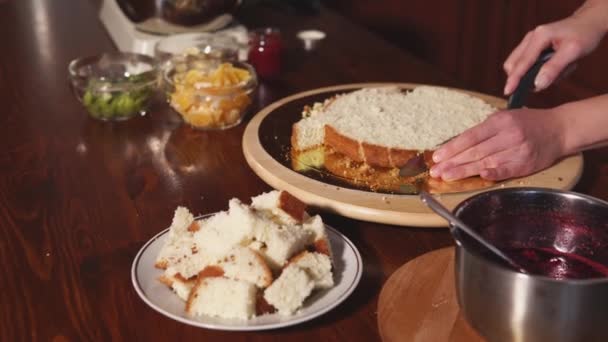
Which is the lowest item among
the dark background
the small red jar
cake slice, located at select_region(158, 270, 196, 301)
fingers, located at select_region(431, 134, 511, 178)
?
the dark background

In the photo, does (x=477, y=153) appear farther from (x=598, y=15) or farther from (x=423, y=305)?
(x=598, y=15)

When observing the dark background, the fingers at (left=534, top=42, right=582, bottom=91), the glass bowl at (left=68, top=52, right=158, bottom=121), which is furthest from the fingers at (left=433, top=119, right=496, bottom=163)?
the dark background

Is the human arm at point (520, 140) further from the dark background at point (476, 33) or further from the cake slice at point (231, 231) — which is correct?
the dark background at point (476, 33)

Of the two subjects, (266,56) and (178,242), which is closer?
(178,242)

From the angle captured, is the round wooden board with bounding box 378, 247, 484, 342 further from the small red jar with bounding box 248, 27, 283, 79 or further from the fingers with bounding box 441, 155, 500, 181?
the small red jar with bounding box 248, 27, 283, 79

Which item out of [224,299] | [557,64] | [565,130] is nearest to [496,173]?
[565,130]
